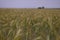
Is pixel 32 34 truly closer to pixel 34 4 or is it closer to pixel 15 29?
pixel 15 29

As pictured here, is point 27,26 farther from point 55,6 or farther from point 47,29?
point 55,6

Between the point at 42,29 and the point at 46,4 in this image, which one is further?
the point at 46,4

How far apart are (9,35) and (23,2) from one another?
2.12 metres

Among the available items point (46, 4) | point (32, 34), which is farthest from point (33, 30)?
point (46, 4)

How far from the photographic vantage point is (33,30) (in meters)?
0.41

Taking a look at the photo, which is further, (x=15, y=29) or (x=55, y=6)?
(x=55, y=6)

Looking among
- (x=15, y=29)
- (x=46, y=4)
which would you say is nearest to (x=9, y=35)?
(x=15, y=29)

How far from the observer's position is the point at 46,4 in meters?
2.43

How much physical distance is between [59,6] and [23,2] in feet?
2.15

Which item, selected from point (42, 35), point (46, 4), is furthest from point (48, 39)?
point (46, 4)

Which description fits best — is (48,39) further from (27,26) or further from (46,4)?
(46,4)

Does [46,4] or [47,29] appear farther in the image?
[46,4]

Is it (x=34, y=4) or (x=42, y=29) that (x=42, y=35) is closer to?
(x=42, y=29)

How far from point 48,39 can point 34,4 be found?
2.13 meters
